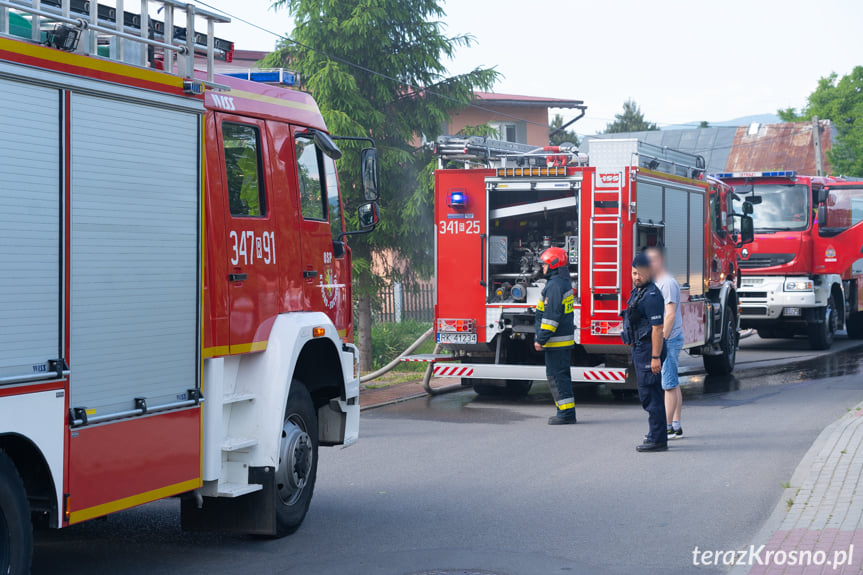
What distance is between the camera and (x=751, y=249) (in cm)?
2047

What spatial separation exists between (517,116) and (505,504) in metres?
31.4

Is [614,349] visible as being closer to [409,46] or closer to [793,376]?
[793,376]

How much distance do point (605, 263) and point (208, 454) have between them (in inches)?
292

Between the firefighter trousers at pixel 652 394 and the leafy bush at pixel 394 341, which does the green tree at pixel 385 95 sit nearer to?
the leafy bush at pixel 394 341

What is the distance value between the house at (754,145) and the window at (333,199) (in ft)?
162

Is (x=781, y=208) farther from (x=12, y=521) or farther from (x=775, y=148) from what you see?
(x=775, y=148)

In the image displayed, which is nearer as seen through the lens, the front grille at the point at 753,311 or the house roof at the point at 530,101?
the front grille at the point at 753,311

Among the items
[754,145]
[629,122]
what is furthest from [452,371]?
[629,122]

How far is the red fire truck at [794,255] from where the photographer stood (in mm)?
20094

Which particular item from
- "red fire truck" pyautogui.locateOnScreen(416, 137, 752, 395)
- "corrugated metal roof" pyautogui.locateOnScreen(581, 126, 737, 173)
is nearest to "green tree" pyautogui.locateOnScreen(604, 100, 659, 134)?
"corrugated metal roof" pyautogui.locateOnScreen(581, 126, 737, 173)

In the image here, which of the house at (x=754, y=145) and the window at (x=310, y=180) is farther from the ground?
the house at (x=754, y=145)

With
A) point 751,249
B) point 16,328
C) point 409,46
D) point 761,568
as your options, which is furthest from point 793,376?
point 16,328

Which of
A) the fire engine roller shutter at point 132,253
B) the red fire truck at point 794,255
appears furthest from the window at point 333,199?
the red fire truck at point 794,255

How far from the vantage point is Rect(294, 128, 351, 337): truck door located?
284 inches
